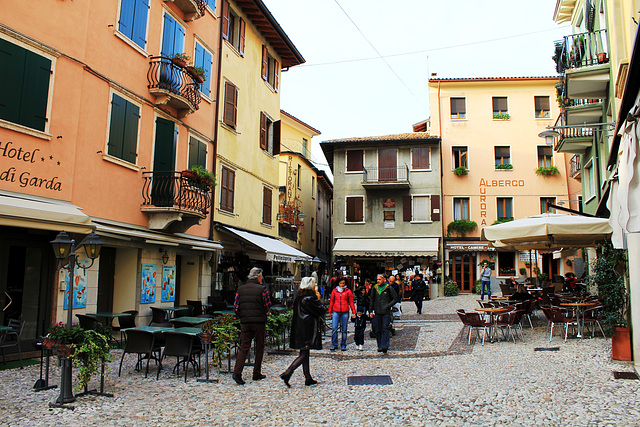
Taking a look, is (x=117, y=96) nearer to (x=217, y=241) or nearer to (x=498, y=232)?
(x=217, y=241)

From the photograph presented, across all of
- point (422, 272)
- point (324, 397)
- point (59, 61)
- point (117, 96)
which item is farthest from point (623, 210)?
point (422, 272)

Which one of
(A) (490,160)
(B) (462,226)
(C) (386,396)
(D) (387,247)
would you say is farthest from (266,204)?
(A) (490,160)

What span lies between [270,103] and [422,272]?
43.2 ft

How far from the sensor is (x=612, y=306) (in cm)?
1009

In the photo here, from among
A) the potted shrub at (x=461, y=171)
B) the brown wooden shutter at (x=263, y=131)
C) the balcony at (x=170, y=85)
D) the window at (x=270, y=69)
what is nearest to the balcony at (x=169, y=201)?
the balcony at (x=170, y=85)

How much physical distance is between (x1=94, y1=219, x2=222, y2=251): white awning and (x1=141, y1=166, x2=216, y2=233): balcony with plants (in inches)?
12.5

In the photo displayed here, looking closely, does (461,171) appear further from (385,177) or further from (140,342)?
(140,342)

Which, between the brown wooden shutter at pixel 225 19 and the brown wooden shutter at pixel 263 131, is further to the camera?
the brown wooden shutter at pixel 263 131

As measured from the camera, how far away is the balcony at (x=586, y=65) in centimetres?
1345

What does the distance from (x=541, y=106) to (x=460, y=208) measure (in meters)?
8.35

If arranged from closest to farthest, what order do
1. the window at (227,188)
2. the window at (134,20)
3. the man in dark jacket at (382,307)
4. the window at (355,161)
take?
1. the man in dark jacket at (382,307)
2. the window at (134,20)
3. the window at (227,188)
4. the window at (355,161)

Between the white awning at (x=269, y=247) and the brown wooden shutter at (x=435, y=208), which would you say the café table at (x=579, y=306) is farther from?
the brown wooden shutter at (x=435, y=208)

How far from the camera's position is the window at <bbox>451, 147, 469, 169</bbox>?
106 feet

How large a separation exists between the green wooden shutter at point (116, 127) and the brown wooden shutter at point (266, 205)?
32.2 feet
